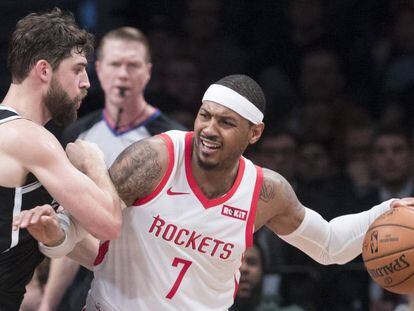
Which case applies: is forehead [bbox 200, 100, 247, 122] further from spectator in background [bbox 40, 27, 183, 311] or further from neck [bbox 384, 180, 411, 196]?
neck [bbox 384, 180, 411, 196]

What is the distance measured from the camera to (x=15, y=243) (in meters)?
4.03

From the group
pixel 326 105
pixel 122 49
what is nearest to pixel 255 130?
pixel 122 49

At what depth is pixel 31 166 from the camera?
3908mm

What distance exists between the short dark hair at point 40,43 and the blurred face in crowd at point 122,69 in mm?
2169

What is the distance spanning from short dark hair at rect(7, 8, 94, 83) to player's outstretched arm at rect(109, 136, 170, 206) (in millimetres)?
504

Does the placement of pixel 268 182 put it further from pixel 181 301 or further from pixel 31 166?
pixel 31 166

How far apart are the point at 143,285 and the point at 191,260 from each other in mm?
244

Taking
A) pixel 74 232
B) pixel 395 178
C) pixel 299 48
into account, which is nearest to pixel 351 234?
pixel 74 232

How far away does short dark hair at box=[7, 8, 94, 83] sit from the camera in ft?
13.6

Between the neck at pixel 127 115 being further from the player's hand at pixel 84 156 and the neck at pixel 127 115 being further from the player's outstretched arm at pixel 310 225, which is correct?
the player's hand at pixel 84 156

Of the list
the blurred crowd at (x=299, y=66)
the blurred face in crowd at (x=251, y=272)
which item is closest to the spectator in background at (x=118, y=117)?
the blurred face in crowd at (x=251, y=272)

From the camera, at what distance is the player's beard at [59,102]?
13.6 feet

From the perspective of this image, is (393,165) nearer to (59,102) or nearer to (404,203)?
(404,203)

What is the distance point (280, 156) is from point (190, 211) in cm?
322
